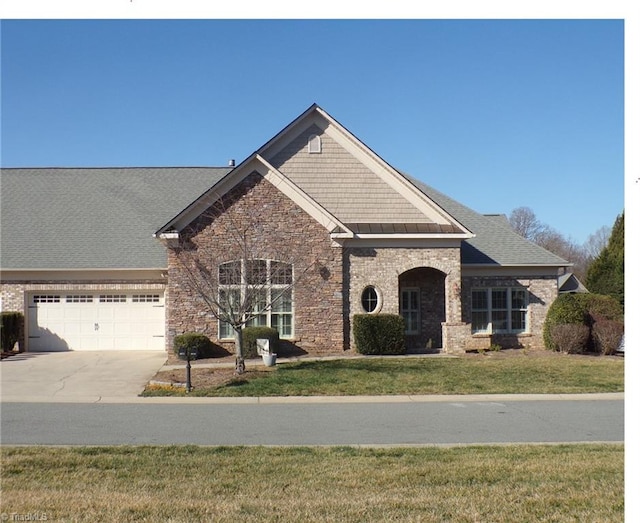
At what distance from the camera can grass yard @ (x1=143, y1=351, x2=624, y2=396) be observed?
49.0ft

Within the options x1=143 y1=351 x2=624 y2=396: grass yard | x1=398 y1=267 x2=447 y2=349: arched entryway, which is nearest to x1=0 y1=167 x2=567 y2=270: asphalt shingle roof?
x1=398 y1=267 x2=447 y2=349: arched entryway

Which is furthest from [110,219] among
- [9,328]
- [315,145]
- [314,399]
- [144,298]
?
[314,399]

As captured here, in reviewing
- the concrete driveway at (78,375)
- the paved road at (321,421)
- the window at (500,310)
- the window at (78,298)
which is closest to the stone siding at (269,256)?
the concrete driveway at (78,375)

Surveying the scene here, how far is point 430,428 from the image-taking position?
428 inches

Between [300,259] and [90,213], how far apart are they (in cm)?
1007

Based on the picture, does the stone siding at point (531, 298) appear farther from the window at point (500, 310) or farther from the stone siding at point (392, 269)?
the stone siding at point (392, 269)

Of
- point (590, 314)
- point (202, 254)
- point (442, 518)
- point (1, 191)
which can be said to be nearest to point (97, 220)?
point (1, 191)

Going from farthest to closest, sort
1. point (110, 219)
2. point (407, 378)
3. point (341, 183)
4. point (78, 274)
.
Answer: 1. point (110, 219)
2. point (78, 274)
3. point (341, 183)
4. point (407, 378)

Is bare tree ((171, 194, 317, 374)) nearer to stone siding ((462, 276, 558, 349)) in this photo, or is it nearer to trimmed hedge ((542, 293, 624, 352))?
stone siding ((462, 276, 558, 349))

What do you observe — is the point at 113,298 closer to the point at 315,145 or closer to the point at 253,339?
the point at 253,339

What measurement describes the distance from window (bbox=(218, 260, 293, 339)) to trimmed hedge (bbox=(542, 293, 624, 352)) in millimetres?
9071

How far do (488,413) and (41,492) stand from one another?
27.3ft

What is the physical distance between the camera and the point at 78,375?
1806 centimetres
